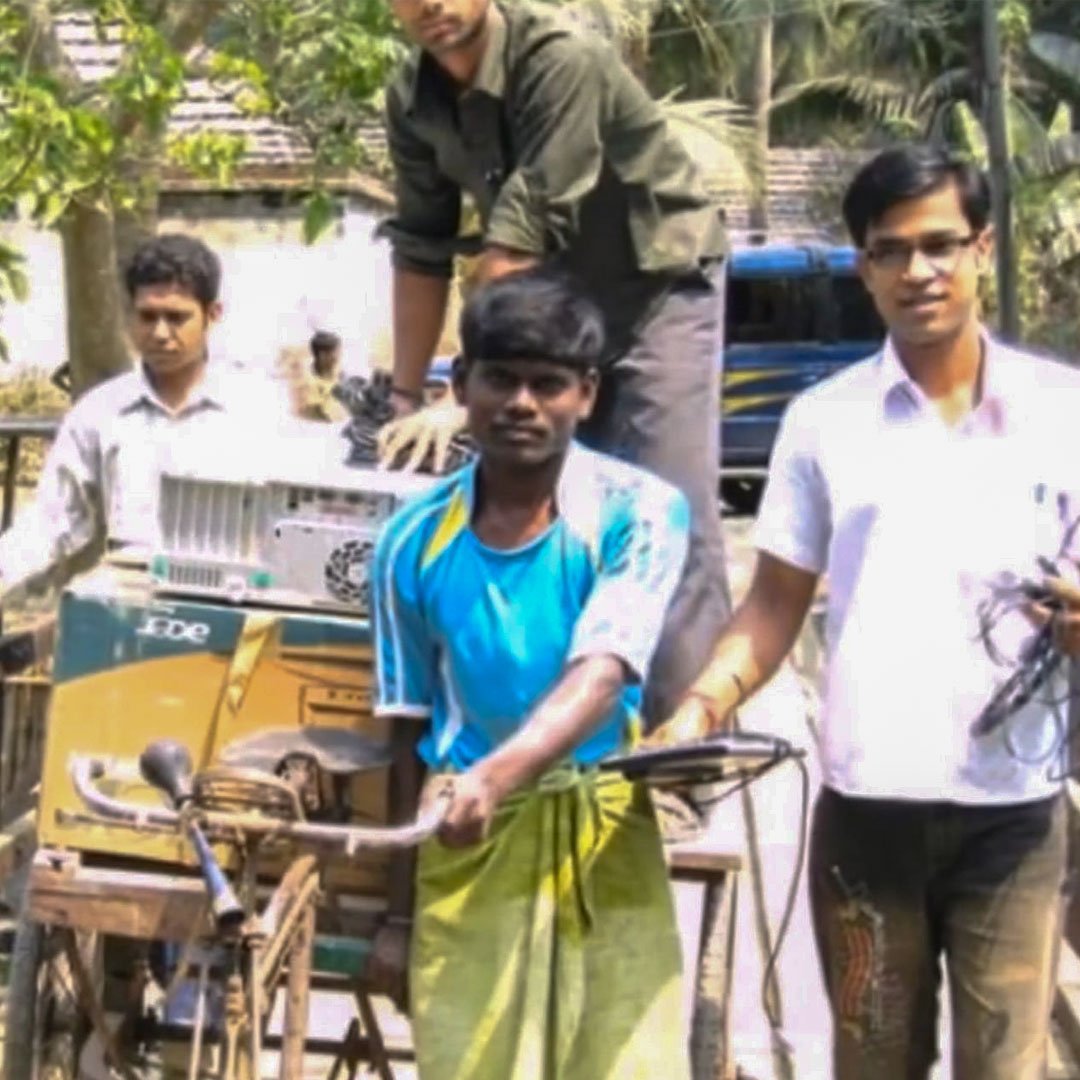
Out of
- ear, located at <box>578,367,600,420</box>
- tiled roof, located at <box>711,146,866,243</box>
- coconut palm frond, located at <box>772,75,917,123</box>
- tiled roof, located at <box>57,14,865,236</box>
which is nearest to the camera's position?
ear, located at <box>578,367,600,420</box>

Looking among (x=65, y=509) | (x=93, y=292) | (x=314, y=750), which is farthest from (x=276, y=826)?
(x=93, y=292)

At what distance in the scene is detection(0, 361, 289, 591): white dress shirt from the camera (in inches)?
192

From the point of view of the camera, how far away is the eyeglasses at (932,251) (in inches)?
136

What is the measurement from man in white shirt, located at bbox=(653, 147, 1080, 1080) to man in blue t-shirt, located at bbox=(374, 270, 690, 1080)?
0.23 meters

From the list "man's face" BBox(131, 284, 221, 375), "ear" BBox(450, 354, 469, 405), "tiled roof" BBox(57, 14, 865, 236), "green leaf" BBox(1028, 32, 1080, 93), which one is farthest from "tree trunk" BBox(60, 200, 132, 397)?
"green leaf" BBox(1028, 32, 1080, 93)

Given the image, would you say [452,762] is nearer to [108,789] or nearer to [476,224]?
[108,789]

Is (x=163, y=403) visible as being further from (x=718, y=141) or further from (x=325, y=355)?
(x=718, y=141)

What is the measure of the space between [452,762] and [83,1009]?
1009 millimetres

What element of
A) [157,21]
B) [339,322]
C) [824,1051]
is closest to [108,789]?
[824,1051]

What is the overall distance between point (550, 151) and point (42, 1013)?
1.63 m

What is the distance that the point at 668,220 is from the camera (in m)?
4.68

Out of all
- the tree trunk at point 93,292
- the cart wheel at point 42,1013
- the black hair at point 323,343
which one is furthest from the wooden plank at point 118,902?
the black hair at point 323,343

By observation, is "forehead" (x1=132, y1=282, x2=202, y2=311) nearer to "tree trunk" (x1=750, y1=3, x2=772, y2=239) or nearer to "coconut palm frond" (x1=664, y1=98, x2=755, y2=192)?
"coconut palm frond" (x1=664, y1=98, x2=755, y2=192)

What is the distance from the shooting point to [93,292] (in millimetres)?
10344
